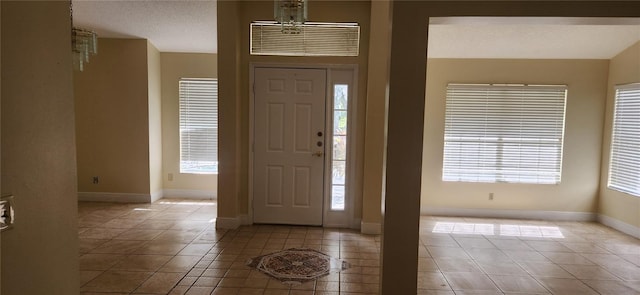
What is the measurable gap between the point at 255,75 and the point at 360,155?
5.49 feet

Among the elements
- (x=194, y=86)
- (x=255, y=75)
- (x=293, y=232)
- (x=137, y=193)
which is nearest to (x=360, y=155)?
(x=293, y=232)

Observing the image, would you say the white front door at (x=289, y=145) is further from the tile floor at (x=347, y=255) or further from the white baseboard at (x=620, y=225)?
the white baseboard at (x=620, y=225)

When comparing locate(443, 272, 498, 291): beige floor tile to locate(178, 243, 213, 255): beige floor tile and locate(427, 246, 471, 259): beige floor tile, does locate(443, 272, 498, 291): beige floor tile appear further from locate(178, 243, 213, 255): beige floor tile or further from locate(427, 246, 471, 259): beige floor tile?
Result: locate(178, 243, 213, 255): beige floor tile

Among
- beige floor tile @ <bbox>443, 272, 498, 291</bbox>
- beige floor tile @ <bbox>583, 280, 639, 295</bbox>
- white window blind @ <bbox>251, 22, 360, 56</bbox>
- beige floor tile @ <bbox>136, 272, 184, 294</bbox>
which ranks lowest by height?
beige floor tile @ <bbox>583, 280, 639, 295</bbox>

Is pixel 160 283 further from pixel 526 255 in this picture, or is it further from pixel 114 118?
pixel 526 255

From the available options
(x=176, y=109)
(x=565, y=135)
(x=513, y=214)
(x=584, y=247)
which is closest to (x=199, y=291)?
(x=176, y=109)

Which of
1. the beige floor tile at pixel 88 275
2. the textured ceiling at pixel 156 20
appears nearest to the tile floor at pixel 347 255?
the beige floor tile at pixel 88 275

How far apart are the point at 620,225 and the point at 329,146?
4.07m

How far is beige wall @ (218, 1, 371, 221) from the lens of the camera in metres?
4.43

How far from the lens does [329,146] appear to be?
470cm

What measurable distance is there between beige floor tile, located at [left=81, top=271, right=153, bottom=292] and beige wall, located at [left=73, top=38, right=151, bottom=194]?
2758 millimetres

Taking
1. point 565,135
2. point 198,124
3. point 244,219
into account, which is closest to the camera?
point 244,219

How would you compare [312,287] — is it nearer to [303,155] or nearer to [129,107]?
[303,155]

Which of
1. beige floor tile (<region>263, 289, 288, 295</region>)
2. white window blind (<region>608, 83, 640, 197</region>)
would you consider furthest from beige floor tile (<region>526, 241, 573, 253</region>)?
beige floor tile (<region>263, 289, 288, 295</region>)
